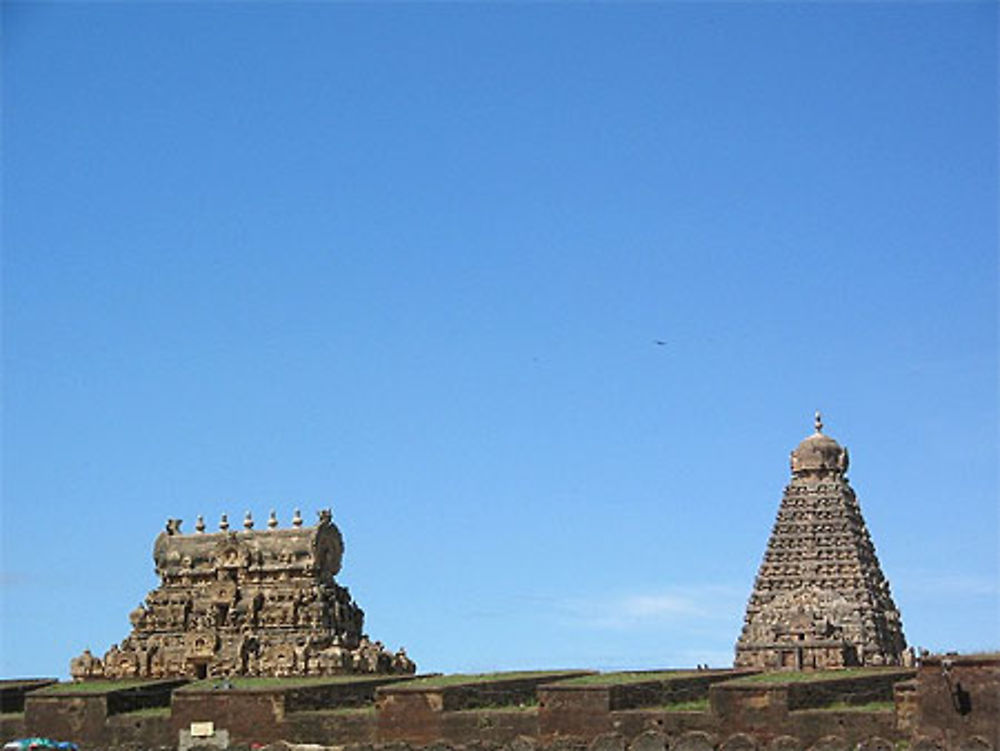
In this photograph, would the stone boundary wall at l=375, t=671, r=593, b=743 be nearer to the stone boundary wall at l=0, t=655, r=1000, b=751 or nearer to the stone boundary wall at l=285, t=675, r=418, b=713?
Answer: the stone boundary wall at l=0, t=655, r=1000, b=751

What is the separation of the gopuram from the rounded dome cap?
19.5 m

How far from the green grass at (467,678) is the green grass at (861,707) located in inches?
302

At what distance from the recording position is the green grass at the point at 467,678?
140 ft

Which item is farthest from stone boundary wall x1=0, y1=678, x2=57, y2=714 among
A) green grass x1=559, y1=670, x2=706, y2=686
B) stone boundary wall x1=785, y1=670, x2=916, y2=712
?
stone boundary wall x1=785, y1=670, x2=916, y2=712

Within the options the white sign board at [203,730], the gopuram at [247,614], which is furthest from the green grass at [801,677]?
the gopuram at [247,614]

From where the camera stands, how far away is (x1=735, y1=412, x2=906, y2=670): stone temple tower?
6631 cm

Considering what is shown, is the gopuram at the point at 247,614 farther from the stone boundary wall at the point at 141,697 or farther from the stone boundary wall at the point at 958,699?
the stone boundary wall at the point at 958,699

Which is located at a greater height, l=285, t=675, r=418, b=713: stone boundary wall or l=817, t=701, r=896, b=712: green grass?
l=285, t=675, r=418, b=713: stone boundary wall

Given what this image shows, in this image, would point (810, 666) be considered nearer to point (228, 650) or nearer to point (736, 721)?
point (228, 650)

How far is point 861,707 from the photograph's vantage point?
38.6 meters

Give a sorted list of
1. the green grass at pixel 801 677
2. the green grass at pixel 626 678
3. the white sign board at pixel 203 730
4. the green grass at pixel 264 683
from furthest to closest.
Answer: the green grass at pixel 264 683 < the white sign board at pixel 203 730 < the green grass at pixel 626 678 < the green grass at pixel 801 677

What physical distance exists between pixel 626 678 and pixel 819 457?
30.5m

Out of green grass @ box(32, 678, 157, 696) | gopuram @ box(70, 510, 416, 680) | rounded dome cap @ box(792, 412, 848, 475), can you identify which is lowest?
green grass @ box(32, 678, 157, 696)

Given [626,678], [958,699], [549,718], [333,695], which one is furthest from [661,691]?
[333,695]
